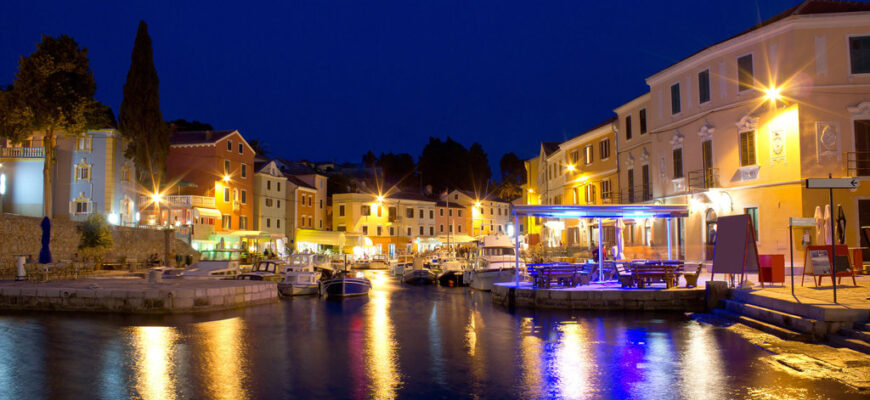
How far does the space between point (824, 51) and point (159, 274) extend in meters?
31.1

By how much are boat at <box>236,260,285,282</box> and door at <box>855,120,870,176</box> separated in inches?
1133

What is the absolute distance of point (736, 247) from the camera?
2073 centimetres

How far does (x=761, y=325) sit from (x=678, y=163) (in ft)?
66.6

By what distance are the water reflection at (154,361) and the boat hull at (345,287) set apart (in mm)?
13000

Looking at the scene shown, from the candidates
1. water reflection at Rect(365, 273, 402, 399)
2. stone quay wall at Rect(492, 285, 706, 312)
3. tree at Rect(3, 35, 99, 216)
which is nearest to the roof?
stone quay wall at Rect(492, 285, 706, 312)

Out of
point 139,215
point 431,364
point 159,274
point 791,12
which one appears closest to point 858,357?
point 431,364

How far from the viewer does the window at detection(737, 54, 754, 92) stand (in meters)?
30.3

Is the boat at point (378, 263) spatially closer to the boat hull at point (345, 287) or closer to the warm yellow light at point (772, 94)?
the boat hull at point (345, 287)

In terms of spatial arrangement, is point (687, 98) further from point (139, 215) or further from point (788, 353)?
point (139, 215)

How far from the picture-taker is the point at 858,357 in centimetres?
1255

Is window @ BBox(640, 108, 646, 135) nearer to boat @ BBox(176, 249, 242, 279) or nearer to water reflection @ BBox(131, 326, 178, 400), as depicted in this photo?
boat @ BBox(176, 249, 242, 279)

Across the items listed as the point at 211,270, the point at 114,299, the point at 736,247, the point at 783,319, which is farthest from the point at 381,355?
the point at 211,270

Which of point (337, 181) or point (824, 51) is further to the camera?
point (337, 181)

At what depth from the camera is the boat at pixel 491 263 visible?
36.0 m
